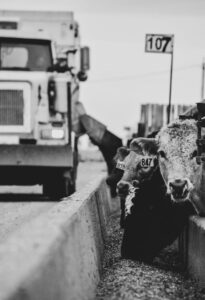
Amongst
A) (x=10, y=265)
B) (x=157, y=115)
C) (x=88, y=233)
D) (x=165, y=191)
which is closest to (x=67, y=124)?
(x=165, y=191)

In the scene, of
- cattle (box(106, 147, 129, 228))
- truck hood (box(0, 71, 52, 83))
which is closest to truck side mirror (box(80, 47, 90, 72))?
truck hood (box(0, 71, 52, 83))

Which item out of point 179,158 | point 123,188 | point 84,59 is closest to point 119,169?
point 123,188

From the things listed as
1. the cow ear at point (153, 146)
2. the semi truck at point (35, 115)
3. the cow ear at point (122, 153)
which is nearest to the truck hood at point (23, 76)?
the semi truck at point (35, 115)

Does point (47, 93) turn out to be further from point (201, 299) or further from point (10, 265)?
point (10, 265)

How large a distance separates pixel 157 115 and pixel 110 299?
22.5 m

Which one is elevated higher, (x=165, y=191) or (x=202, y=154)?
(x=202, y=154)

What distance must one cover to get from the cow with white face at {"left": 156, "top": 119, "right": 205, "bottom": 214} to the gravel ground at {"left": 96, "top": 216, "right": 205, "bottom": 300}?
0.65 metres

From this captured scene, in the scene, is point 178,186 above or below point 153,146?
below

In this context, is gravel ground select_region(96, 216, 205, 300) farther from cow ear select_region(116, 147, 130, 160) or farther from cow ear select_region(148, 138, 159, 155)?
cow ear select_region(116, 147, 130, 160)

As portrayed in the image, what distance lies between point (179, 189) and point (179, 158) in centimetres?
89

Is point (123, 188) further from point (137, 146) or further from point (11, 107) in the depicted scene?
point (11, 107)

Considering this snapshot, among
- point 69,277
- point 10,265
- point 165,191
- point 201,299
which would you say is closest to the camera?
point 10,265

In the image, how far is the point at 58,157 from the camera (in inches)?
500

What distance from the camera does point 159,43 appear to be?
516 inches
